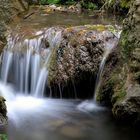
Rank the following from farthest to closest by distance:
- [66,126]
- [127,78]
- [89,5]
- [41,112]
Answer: [89,5] → [41,112] → [127,78] → [66,126]

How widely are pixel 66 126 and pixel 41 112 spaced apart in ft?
2.93

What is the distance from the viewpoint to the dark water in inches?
259

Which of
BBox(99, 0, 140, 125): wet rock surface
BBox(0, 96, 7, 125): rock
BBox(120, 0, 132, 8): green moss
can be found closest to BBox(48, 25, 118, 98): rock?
BBox(99, 0, 140, 125): wet rock surface

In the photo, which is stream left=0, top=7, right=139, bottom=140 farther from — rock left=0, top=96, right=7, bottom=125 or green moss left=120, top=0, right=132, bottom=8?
green moss left=120, top=0, right=132, bottom=8

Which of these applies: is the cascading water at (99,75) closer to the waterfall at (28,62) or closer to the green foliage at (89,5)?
the waterfall at (28,62)

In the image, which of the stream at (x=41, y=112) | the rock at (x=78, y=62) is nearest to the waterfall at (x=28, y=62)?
the stream at (x=41, y=112)

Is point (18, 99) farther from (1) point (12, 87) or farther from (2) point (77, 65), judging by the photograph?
(2) point (77, 65)

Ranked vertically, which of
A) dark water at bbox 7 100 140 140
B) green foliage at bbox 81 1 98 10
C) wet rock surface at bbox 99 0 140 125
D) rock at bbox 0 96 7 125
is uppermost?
green foliage at bbox 81 1 98 10

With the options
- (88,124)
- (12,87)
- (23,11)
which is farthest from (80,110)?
(23,11)

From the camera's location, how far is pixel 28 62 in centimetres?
889

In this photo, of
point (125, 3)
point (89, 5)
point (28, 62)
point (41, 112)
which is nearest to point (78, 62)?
point (28, 62)

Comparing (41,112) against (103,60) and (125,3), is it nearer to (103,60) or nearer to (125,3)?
(103,60)

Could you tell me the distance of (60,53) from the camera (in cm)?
865

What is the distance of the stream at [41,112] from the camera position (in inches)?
262
